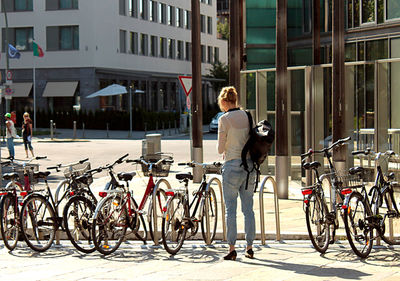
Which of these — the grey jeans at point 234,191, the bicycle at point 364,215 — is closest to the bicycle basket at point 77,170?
the grey jeans at point 234,191

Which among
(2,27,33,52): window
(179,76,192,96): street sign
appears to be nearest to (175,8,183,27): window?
(2,27,33,52): window

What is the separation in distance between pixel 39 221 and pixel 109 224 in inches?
38.0

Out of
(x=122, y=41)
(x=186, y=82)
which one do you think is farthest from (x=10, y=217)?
(x=122, y=41)

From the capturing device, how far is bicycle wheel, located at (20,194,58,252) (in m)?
10.1

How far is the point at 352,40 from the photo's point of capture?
99.9 ft

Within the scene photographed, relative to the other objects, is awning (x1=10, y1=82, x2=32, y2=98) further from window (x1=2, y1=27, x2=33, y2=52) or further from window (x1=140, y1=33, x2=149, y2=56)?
window (x1=140, y1=33, x2=149, y2=56)

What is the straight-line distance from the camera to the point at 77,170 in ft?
35.4

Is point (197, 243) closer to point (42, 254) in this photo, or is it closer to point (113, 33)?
point (42, 254)

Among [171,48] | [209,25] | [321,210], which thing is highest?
[209,25]

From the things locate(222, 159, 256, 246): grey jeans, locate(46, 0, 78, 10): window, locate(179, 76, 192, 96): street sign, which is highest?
locate(46, 0, 78, 10): window

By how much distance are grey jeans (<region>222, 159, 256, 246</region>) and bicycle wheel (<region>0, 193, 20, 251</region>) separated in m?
2.63

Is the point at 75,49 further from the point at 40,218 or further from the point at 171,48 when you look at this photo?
the point at 40,218

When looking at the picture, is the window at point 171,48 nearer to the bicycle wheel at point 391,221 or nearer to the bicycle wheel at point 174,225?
the bicycle wheel at point 391,221

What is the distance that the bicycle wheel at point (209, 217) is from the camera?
33.7ft
